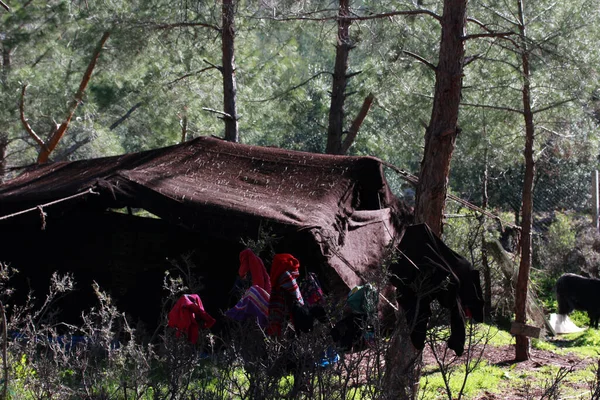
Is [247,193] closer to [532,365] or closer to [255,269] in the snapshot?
[255,269]

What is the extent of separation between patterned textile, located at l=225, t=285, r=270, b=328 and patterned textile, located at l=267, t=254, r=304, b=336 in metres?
0.04

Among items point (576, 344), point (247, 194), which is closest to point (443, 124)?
point (247, 194)

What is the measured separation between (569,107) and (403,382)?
6027 mm

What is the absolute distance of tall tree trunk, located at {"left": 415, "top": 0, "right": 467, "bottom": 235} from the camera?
224 inches

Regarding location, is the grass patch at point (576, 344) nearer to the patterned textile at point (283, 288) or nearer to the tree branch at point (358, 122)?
the tree branch at point (358, 122)

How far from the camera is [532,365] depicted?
795 cm

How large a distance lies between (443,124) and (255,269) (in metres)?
1.92

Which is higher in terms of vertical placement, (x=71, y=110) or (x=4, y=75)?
(x=4, y=75)

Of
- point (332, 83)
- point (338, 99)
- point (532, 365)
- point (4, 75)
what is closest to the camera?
point (532, 365)

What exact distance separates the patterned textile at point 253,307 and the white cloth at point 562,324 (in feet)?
24.1

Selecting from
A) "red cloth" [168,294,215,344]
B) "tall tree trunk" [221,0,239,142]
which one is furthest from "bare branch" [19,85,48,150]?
"red cloth" [168,294,215,344]

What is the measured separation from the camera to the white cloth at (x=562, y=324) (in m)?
10.7

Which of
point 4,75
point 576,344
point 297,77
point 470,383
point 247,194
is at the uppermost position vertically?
point 297,77

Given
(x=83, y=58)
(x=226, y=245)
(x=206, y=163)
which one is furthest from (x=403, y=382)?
(x=83, y=58)
